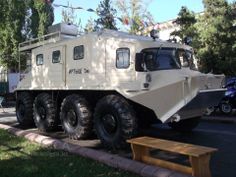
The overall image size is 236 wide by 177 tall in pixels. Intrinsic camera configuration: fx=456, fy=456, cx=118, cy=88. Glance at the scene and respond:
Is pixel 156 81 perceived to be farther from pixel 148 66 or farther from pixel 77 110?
pixel 77 110

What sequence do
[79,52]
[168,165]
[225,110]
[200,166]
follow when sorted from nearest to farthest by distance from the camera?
[200,166] → [168,165] → [79,52] → [225,110]

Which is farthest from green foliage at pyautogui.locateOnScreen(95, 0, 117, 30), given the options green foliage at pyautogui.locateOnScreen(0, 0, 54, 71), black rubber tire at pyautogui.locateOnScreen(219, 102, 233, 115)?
black rubber tire at pyautogui.locateOnScreen(219, 102, 233, 115)

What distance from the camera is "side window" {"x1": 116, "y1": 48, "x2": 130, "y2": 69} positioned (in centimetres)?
1078

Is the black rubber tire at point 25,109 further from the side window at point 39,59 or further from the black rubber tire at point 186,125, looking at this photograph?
the black rubber tire at point 186,125

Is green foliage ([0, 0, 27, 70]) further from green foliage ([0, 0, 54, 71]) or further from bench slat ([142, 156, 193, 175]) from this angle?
bench slat ([142, 156, 193, 175])

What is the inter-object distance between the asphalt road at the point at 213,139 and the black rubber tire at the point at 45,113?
1.14 ft

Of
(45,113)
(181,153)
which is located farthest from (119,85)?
(45,113)

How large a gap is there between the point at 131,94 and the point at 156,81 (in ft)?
2.09

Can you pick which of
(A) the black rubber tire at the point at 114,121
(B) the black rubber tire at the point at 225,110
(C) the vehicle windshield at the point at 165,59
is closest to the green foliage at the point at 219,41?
(B) the black rubber tire at the point at 225,110

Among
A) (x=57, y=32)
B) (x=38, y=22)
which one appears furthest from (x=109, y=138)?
(x=38, y=22)

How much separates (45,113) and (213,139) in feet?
16.9

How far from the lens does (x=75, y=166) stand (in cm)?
857

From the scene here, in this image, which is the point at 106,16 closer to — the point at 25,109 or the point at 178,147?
the point at 25,109

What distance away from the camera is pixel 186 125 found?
1330 cm
